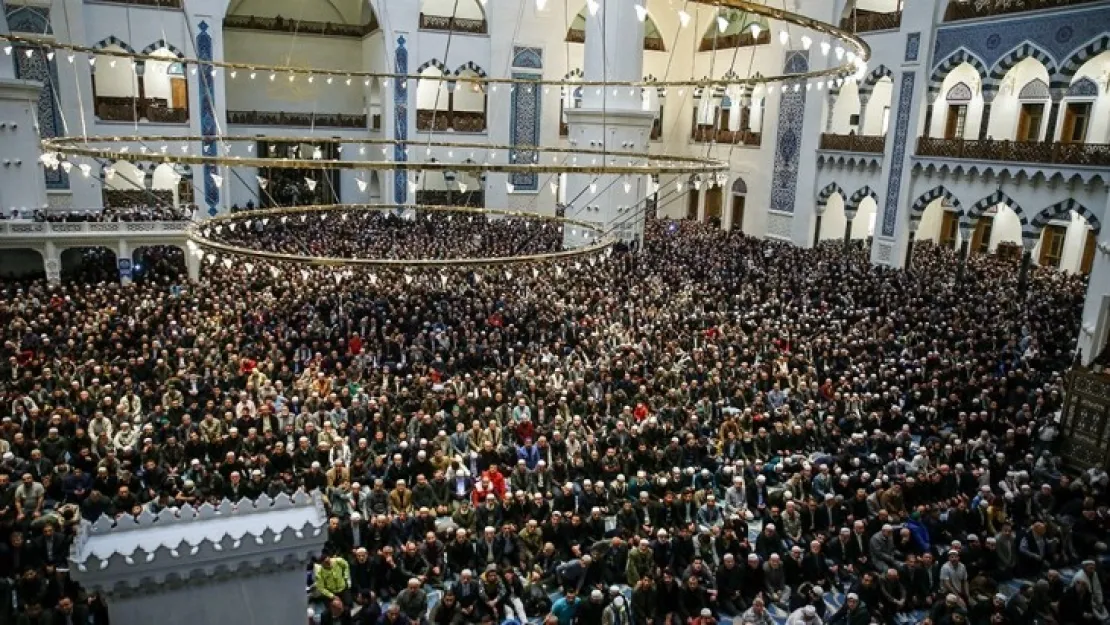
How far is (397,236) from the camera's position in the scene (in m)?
17.8

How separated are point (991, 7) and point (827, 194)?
18.8 feet

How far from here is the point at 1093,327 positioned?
10.8 m

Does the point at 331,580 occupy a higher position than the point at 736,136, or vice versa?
the point at 736,136

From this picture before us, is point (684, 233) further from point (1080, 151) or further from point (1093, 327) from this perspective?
point (1093, 327)

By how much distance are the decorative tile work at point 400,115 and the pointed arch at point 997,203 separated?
13.3 meters

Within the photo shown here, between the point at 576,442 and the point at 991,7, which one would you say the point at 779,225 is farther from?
the point at 576,442

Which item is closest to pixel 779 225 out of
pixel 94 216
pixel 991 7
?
pixel 991 7

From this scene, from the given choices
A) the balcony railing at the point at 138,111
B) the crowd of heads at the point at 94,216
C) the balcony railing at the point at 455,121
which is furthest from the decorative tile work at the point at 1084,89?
the balcony railing at the point at 138,111

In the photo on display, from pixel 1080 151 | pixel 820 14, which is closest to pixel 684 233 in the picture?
pixel 820 14

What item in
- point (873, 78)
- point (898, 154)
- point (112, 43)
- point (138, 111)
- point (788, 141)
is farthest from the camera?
point (788, 141)

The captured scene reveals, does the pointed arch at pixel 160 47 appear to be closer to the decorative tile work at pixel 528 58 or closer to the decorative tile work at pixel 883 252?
the decorative tile work at pixel 528 58

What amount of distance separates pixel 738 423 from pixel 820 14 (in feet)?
45.9

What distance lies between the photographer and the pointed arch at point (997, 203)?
14945 mm

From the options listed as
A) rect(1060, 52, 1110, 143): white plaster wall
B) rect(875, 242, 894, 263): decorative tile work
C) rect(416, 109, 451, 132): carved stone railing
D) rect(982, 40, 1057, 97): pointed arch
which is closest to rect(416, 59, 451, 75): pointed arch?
rect(416, 109, 451, 132): carved stone railing
